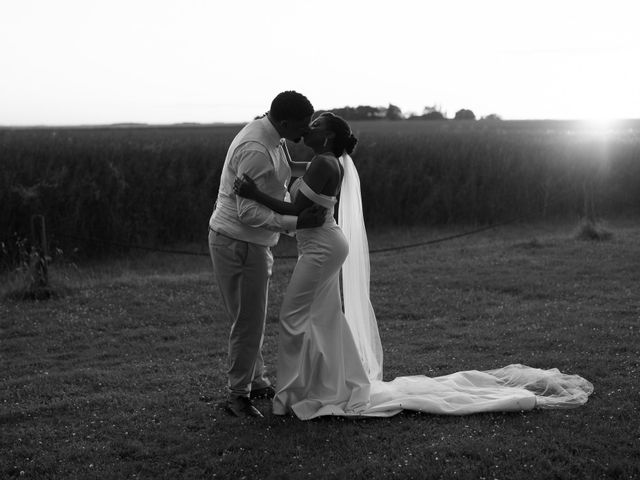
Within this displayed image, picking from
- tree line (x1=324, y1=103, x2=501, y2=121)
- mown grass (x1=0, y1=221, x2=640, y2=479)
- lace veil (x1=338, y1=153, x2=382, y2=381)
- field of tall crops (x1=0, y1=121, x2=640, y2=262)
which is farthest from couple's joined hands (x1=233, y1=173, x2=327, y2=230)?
tree line (x1=324, y1=103, x2=501, y2=121)

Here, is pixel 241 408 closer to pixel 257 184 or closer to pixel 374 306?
pixel 257 184

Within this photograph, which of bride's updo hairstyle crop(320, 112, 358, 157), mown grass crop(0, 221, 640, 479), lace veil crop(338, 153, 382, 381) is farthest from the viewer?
lace veil crop(338, 153, 382, 381)

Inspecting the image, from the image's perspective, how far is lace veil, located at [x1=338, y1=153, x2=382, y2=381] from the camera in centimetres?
723

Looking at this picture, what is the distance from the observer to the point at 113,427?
6.26 m

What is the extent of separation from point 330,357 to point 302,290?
2.02 ft

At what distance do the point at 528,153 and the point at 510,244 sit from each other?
7.48m

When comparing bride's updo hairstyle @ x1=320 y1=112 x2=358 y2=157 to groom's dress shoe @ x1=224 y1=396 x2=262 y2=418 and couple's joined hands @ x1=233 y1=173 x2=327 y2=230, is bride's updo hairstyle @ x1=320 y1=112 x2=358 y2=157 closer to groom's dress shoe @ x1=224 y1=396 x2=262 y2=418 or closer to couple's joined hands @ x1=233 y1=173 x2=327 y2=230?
couple's joined hands @ x1=233 y1=173 x2=327 y2=230

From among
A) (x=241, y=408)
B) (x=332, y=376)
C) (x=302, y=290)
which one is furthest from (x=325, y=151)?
(x=241, y=408)

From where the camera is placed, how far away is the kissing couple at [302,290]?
610 centimetres

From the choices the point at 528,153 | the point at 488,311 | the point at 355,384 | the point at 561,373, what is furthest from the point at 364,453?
the point at 528,153

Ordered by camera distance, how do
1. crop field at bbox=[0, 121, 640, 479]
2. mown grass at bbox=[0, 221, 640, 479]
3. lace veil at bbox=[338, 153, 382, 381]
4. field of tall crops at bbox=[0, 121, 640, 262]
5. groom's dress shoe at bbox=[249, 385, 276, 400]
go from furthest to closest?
field of tall crops at bbox=[0, 121, 640, 262] < lace veil at bbox=[338, 153, 382, 381] < groom's dress shoe at bbox=[249, 385, 276, 400] < crop field at bbox=[0, 121, 640, 479] < mown grass at bbox=[0, 221, 640, 479]

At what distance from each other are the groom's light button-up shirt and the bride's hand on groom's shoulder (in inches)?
2.6

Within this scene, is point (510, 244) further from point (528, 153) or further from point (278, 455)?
point (278, 455)

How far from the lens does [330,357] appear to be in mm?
6449
